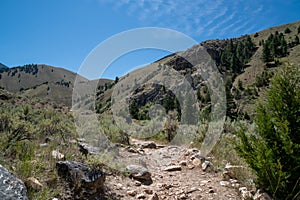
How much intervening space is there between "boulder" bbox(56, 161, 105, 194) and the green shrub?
8.55 feet

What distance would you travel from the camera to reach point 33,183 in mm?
2979

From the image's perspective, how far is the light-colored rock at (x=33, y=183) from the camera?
2922mm

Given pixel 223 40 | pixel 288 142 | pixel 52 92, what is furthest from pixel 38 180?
pixel 52 92

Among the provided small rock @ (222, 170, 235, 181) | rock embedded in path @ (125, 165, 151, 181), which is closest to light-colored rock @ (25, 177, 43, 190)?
rock embedded in path @ (125, 165, 151, 181)

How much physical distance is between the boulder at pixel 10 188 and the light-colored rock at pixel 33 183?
51 centimetres

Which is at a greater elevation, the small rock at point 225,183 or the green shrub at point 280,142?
the green shrub at point 280,142

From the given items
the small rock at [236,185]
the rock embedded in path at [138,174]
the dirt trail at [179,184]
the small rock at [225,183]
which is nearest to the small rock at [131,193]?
the dirt trail at [179,184]

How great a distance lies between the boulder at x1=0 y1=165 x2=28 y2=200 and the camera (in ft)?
7.18

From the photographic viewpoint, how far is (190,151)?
6.85m

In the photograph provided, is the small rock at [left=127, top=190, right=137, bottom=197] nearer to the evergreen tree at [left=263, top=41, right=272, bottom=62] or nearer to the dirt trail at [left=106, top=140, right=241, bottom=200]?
the dirt trail at [left=106, top=140, right=241, bottom=200]

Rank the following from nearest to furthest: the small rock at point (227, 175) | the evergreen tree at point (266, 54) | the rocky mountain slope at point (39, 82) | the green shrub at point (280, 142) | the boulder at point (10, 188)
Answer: the boulder at point (10, 188)
the green shrub at point (280, 142)
the small rock at point (227, 175)
the evergreen tree at point (266, 54)
the rocky mountain slope at point (39, 82)

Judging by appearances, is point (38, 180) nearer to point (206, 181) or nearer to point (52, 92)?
point (206, 181)

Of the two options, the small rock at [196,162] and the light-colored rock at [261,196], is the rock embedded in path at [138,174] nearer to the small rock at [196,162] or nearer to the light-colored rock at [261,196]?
the small rock at [196,162]

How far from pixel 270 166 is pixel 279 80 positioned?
147cm
